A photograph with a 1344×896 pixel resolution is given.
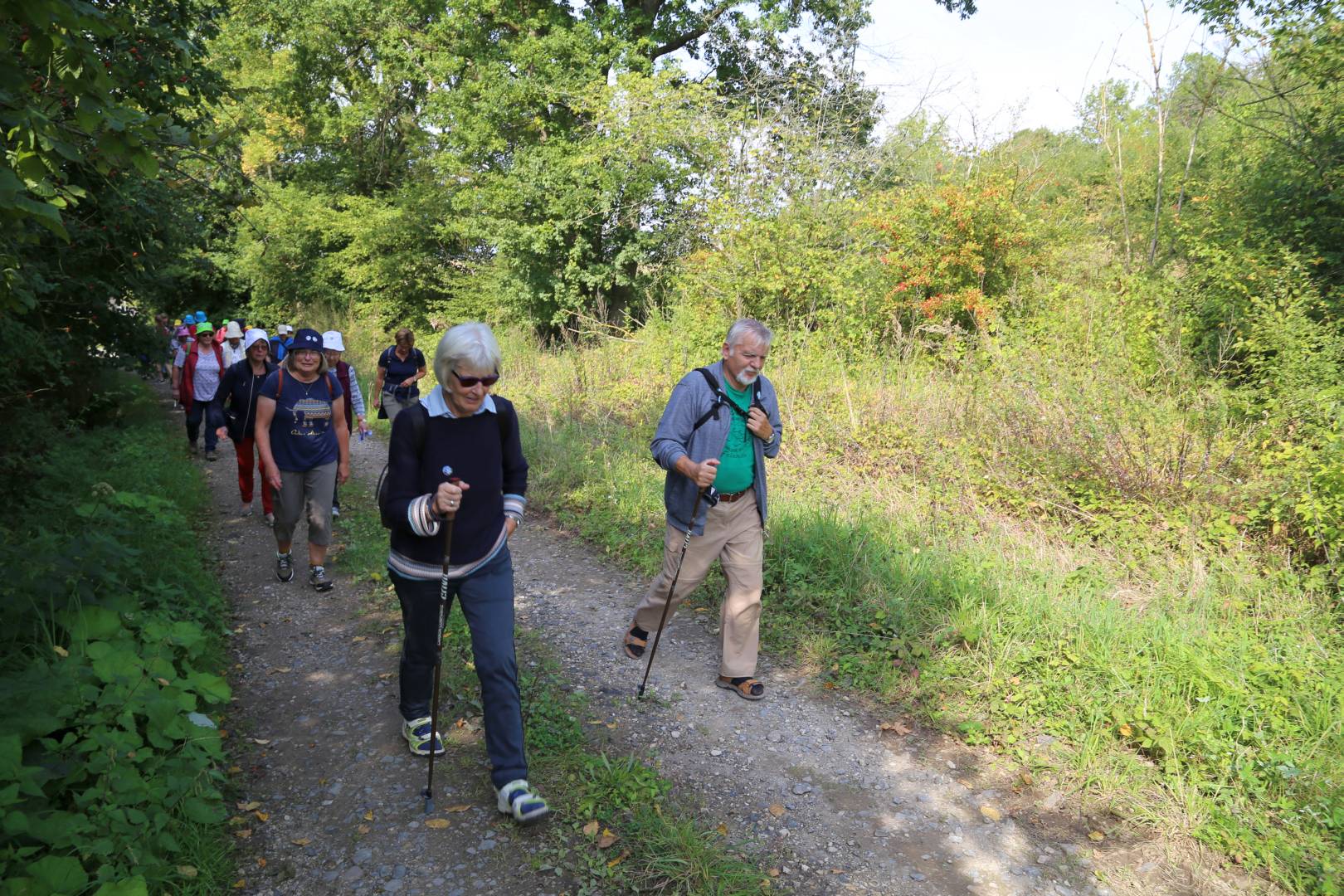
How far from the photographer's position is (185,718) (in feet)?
12.1

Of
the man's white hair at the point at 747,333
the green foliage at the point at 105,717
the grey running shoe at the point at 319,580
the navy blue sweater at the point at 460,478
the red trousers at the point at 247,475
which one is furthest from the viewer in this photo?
the red trousers at the point at 247,475

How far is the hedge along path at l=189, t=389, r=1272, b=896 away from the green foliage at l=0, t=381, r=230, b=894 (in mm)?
329

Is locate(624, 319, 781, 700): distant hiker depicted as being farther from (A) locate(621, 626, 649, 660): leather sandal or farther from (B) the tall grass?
(B) the tall grass

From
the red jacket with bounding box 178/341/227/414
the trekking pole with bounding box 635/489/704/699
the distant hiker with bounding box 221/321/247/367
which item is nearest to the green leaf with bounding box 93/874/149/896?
the trekking pole with bounding box 635/489/704/699

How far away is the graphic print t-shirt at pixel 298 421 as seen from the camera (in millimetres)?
6270

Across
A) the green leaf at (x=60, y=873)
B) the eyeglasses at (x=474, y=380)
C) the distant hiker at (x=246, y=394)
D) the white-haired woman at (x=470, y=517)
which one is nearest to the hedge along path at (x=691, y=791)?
the white-haired woman at (x=470, y=517)

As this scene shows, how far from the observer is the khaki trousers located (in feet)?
15.5

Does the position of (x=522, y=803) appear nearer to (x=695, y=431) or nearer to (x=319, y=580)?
(x=695, y=431)

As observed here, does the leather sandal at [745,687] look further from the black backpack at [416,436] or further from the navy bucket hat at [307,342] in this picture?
the navy bucket hat at [307,342]

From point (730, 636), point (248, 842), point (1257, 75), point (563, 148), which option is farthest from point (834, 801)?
point (563, 148)

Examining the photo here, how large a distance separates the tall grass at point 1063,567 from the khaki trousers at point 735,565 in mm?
672

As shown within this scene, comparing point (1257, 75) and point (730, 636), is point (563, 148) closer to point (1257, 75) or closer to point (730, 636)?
point (1257, 75)

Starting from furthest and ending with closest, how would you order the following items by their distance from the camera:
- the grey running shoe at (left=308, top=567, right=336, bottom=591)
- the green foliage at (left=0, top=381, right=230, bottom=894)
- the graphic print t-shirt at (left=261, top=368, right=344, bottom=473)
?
1. the grey running shoe at (left=308, top=567, right=336, bottom=591)
2. the graphic print t-shirt at (left=261, top=368, right=344, bottom=473)
3. the green foliage at (left=0, top=381, right=230, bottom=894)

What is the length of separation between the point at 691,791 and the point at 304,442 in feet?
14.0
